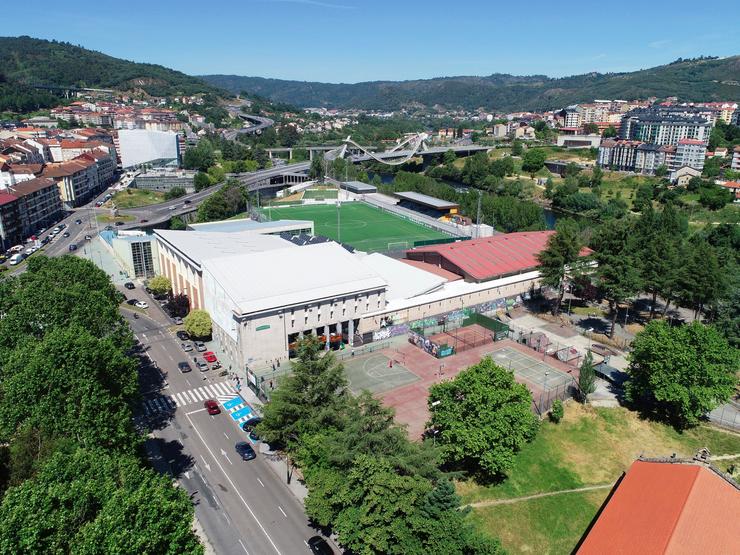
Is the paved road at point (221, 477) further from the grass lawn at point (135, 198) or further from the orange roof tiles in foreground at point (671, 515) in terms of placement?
the grass lawn at point (135, 198)

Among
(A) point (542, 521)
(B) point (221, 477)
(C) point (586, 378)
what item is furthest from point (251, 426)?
(C) point (586, 378)

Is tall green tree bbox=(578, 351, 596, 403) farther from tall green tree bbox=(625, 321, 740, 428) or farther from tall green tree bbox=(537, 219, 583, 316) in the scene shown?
tall green tree bbox=(537, 219, 583, 316)

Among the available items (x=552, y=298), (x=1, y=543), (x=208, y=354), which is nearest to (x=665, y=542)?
(x=1, y=543)

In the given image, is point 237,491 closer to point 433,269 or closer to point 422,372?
point 422,372

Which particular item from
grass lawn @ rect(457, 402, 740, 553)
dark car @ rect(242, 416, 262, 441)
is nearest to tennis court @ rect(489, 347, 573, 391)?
grass lawn @ rect(457, 402, 740, 553)

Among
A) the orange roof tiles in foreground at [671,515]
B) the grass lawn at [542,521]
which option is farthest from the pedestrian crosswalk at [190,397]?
the orange roof tiles in foreground at [671,515]

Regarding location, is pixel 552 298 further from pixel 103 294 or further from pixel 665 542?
→ pixel 103 294

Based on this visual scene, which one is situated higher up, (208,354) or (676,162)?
(676,162)

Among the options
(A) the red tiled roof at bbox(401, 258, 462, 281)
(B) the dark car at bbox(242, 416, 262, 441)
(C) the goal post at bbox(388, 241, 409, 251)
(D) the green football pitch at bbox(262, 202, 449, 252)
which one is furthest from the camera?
(D) the green football pitch at bbox(262, 202, 449, 252)
